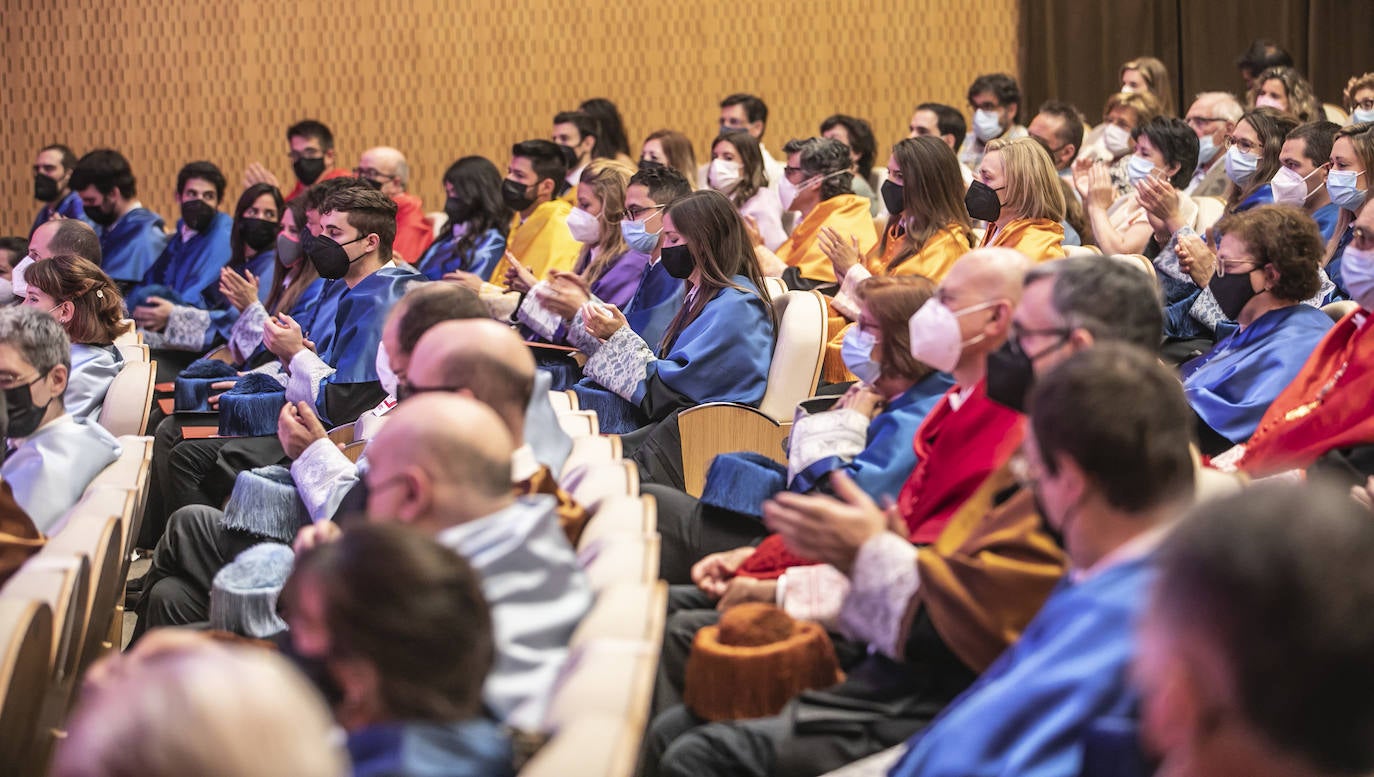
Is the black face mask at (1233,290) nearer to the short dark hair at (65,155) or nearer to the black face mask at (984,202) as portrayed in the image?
the black face mask at (984,202)

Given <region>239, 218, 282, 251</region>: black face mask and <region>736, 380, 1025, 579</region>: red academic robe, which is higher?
<region>736, 380, 1025, 579</region>: red academic robe

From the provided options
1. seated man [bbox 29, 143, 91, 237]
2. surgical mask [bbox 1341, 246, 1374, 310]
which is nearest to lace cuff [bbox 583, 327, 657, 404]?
surgical mask [bbox 1341, 246, 1374, 310]

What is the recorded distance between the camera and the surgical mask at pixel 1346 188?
4.54 metres

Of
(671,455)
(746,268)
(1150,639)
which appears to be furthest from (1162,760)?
(746,268)

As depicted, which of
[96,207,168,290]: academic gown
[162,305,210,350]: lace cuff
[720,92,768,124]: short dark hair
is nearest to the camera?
[162,305,210,350]: lace cuff

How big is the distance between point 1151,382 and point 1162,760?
492 mm

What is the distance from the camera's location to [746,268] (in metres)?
4.31

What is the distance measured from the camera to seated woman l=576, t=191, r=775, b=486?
411cm

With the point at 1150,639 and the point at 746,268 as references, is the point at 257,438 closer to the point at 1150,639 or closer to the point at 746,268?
the point at 746,268

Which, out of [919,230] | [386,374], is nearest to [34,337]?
[386,374]

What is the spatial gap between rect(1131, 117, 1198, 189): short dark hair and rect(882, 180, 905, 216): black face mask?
1.33m

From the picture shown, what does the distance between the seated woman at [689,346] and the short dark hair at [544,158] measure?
2.33 meters

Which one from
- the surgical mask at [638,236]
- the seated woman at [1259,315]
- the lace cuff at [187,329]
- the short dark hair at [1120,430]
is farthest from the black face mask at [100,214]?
the short dark hair at [1120,430]

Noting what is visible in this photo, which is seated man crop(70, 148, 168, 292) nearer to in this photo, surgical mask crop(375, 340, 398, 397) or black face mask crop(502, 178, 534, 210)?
black face mask crop(502, 178, 534, 210)
